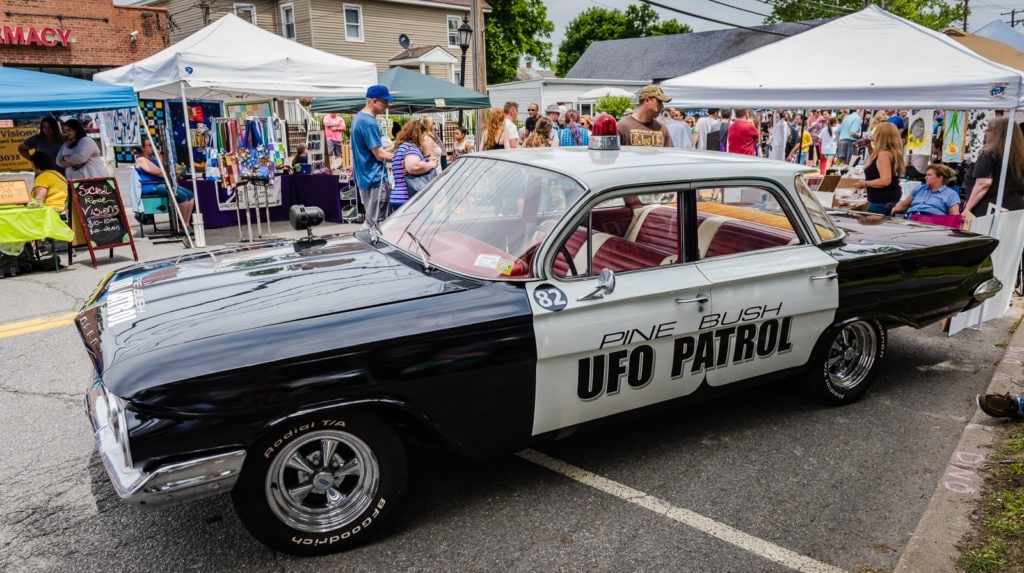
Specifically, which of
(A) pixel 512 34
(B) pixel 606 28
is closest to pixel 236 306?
(A) pixel 512 34

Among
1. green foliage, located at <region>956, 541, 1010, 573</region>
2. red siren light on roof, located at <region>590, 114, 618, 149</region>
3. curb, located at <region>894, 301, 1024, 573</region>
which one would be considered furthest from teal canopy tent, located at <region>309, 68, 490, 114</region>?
green foliage, located at <region>956, 541, 1010, 573</region>

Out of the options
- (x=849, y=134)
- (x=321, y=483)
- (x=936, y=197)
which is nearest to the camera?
(x=321, y=483)

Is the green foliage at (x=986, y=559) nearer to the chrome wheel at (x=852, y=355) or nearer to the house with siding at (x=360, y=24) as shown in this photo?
the chrome wheel at (x=852, y=355)

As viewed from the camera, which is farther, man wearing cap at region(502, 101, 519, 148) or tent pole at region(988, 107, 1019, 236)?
man wearing cap at region(502, 101, 519, 148)

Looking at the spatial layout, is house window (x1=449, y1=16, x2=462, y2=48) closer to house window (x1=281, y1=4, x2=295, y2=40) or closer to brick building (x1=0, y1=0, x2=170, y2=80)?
house window (x1=281, y1=4, x2=295, y2=40)

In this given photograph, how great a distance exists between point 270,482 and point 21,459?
1.95m

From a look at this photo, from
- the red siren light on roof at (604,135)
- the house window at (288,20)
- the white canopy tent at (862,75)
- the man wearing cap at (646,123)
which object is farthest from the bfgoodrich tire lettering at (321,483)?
the house window at (288,20)

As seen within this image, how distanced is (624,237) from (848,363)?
5.63ft

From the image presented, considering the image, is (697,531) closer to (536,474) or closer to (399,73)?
(536,474)

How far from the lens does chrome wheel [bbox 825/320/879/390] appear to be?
4273 mm

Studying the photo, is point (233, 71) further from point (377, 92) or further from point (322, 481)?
point (322, 481)

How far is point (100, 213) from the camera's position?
28.2ft

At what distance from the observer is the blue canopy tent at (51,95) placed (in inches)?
331

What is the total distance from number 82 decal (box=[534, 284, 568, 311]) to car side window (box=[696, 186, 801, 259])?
1.01 m
